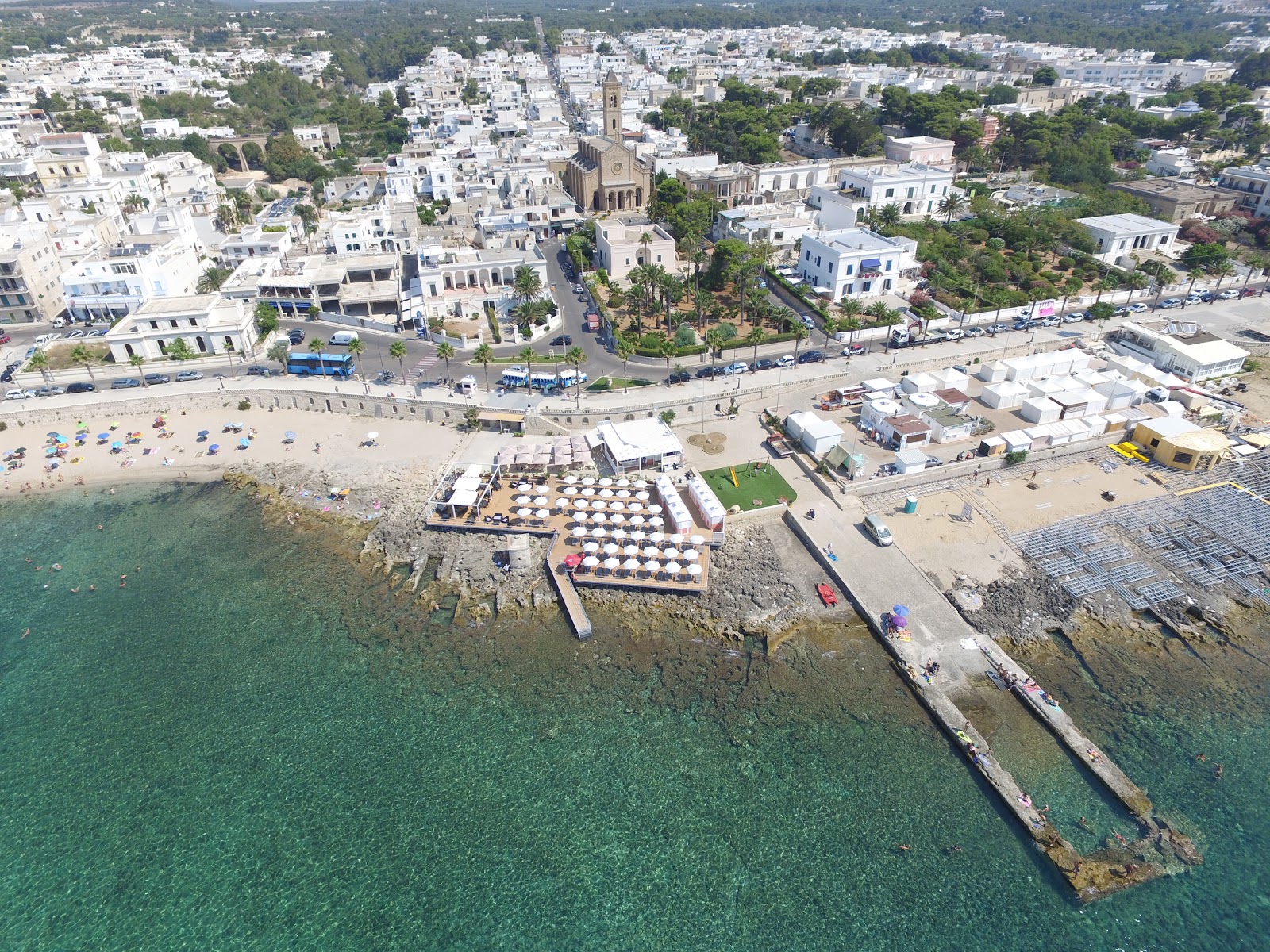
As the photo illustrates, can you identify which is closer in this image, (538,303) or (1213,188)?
(538,303)

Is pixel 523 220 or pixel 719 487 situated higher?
pixel 523 220

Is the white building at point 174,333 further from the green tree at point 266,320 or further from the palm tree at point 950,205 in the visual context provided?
the palm tree at point 950,205

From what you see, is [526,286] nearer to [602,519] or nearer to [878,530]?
[602,519]

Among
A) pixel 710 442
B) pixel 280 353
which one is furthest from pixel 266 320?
pixel 710 442

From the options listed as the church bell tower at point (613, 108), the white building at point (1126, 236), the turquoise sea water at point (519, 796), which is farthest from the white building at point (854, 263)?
the church bell tower at point (613, 108)

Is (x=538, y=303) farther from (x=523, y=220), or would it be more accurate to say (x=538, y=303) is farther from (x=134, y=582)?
(x=134, y=582)

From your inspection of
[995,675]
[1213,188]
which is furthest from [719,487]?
[1213,188]
